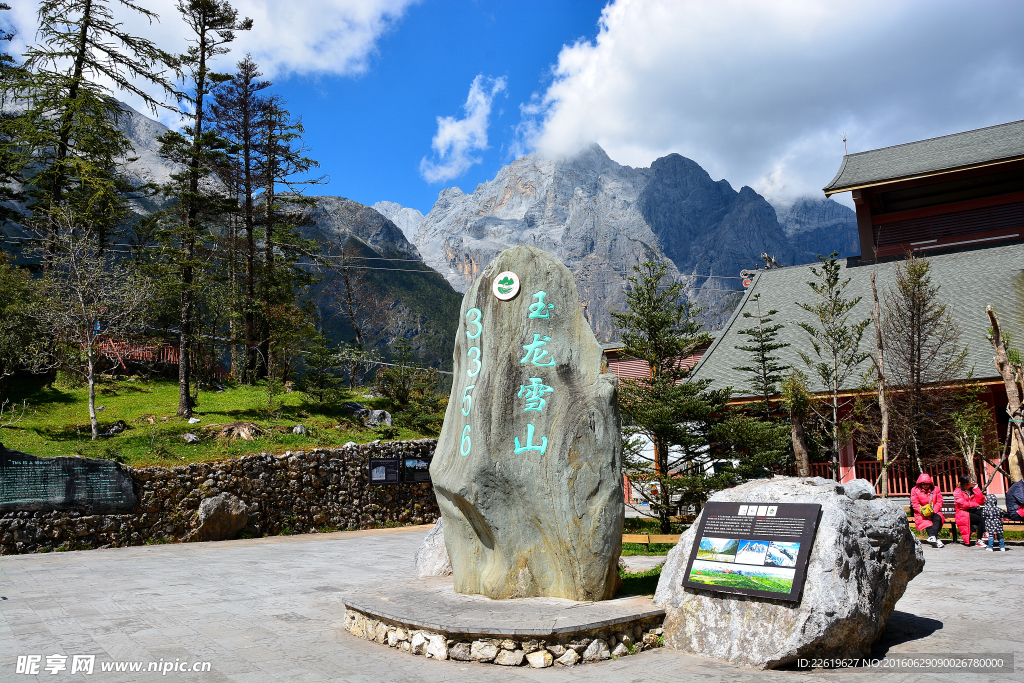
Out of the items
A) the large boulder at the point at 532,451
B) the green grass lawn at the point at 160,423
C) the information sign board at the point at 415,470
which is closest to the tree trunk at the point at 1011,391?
the large boulder at the point at 532,451

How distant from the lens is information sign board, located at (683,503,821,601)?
5109 millimetres

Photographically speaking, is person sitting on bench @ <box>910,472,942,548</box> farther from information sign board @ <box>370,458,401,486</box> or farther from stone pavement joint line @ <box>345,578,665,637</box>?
information sign board @ <box>370,458,401,486</box>

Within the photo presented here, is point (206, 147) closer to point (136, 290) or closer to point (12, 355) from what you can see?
point (136, 290)

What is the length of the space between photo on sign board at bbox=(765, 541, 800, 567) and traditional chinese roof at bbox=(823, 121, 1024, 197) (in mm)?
20255

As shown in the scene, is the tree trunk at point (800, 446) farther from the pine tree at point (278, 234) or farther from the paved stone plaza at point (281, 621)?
the pine tree at point (278, 234)

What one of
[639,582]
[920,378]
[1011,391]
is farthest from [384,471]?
[1011,391]

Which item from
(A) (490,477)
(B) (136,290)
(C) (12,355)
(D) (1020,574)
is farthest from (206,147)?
(D) (1020,574)

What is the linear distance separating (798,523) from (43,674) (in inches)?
238

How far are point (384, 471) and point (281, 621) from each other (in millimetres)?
10263

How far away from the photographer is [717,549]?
18.5 ft

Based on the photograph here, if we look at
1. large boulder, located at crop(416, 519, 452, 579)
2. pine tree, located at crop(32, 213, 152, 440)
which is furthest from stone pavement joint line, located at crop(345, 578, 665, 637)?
pine tree, located at crop(32, 213, 152, 440)

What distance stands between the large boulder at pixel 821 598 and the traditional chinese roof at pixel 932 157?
19557 millimetres

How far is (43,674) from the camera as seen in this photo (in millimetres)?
4797

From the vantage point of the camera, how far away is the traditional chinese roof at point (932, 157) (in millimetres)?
20922
